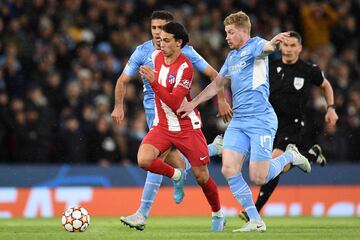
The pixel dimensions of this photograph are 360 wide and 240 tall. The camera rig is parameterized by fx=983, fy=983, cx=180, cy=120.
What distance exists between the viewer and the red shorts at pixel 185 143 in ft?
36.8

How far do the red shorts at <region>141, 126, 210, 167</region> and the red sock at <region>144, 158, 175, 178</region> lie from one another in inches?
6.1

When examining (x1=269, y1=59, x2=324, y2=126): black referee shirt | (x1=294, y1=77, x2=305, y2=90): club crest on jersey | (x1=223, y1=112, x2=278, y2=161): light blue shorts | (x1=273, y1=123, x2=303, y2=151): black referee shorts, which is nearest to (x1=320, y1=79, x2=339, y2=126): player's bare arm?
(x1=269, y1=59, x2=324, y2=126): black referee shirt

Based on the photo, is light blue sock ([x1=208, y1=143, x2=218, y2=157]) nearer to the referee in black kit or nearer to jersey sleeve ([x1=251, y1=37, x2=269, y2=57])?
the referee in black kit

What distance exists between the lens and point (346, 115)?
1978 cm

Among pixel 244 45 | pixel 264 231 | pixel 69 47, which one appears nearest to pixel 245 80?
pixel 244 45

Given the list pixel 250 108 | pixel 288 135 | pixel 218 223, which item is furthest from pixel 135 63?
pixel 288 135

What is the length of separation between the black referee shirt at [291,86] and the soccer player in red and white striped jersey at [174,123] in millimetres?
2334

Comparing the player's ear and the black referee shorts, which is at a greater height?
the player's ear

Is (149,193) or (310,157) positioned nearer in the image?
(149,193)

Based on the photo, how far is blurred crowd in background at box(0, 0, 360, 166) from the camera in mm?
17750

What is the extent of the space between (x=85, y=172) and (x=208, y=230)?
20.2 ft

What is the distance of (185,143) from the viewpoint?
11.2 m

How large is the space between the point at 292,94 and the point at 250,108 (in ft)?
7.25

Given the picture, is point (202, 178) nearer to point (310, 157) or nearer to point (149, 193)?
point (149, 193)
